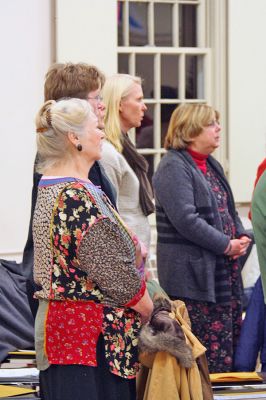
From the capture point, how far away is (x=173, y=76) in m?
7.16

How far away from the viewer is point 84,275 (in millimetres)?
3234

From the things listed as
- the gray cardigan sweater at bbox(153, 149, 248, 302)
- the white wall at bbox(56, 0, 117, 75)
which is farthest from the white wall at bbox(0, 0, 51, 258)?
the gray cardigan sweater at bbox(153, 149, 248, 302)

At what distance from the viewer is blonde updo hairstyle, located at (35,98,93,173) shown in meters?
3.33

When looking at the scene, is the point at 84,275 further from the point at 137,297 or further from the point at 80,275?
the point at 137,297

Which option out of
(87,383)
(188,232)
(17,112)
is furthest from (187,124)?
(87,383)

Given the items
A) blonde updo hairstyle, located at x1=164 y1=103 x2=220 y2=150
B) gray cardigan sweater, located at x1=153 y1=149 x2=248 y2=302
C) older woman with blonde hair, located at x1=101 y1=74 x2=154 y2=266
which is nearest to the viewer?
older woman with blonde hair, located at x1=101 y1=74 x2=154 y2=266

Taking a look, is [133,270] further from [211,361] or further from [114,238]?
[211,361]

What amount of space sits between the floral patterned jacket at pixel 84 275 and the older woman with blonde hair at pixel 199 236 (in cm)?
171

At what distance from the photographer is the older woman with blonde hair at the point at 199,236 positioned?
16.5 feet

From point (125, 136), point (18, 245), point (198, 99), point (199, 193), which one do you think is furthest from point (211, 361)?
point (198, 99)

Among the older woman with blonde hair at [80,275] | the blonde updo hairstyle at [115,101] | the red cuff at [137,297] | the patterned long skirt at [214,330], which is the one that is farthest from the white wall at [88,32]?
the red cuff at [137,297]

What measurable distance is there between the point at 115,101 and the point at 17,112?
1858 millimetres

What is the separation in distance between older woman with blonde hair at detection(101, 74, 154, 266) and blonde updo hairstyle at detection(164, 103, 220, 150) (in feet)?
1.52

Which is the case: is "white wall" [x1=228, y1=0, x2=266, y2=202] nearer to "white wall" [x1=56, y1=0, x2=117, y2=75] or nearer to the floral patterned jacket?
"white wall" [x1=56, y1=0, x2=117, y2=75]
